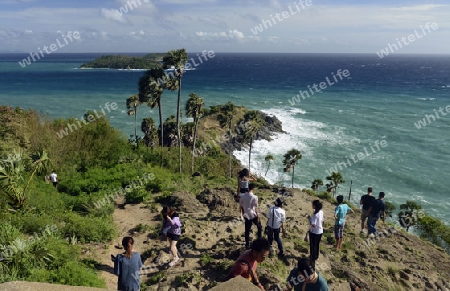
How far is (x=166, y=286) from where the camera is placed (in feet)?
27.5

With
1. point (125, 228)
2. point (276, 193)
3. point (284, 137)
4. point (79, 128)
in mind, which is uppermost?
point (79, 128)

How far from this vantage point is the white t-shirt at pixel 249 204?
9.34 m

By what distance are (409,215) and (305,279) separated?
3301cm

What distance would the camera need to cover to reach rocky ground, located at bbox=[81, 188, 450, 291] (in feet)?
29.9

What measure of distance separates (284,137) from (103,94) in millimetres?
70914

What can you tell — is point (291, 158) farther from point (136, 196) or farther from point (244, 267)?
point (244, 267)

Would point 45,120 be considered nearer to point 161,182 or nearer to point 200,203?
point 161,182

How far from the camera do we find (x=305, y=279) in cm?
558

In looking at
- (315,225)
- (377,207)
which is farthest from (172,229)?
(377,207)

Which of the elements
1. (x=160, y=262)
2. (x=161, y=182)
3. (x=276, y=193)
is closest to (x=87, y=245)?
(x=160, y=262)

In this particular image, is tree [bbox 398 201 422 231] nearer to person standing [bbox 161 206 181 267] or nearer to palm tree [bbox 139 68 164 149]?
Result: palm tree [bbox 139 68 164 149]

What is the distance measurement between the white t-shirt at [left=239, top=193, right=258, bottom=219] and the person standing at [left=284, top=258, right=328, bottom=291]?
3.71m

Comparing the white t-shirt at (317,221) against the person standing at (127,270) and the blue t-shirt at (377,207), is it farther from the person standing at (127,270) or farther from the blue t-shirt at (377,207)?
→ the blue t-shirt at (377,207)

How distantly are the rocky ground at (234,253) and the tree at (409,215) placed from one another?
17.4m
